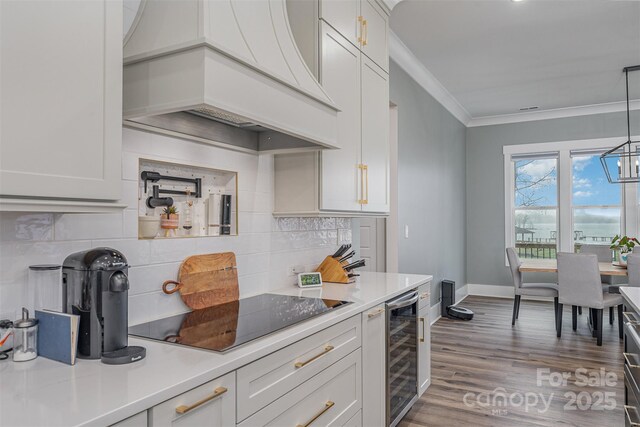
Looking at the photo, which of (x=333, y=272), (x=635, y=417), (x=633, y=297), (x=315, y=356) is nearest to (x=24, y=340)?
(x=315, y=356)

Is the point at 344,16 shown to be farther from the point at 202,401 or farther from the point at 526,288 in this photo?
the point at 526,288

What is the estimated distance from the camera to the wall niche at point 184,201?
1817 mm

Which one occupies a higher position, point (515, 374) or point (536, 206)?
point (536, 206)

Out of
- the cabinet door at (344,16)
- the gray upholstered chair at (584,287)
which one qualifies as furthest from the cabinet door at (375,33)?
the gray upholstered chair at (584,287)

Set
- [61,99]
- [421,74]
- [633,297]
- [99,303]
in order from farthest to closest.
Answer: [421,74] → [633,297] → [99,303] → [61,99]

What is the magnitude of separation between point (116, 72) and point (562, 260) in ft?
14.9

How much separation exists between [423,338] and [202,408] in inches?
79.3

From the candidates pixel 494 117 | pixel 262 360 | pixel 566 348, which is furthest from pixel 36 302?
pixel 494 117

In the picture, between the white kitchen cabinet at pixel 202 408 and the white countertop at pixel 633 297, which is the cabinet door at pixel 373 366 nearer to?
the white kitchen cabinet at pixel 202 408

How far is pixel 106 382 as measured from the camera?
3.65ft

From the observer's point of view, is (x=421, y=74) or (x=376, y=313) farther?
(x=421, y=74)

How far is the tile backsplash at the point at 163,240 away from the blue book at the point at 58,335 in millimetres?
122

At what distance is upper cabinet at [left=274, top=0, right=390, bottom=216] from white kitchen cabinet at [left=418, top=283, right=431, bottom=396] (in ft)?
A: 2.09

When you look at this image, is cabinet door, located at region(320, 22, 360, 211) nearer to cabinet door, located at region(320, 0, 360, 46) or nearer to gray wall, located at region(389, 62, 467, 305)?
cabinet door, located at region(320, 0, 360, 46)
